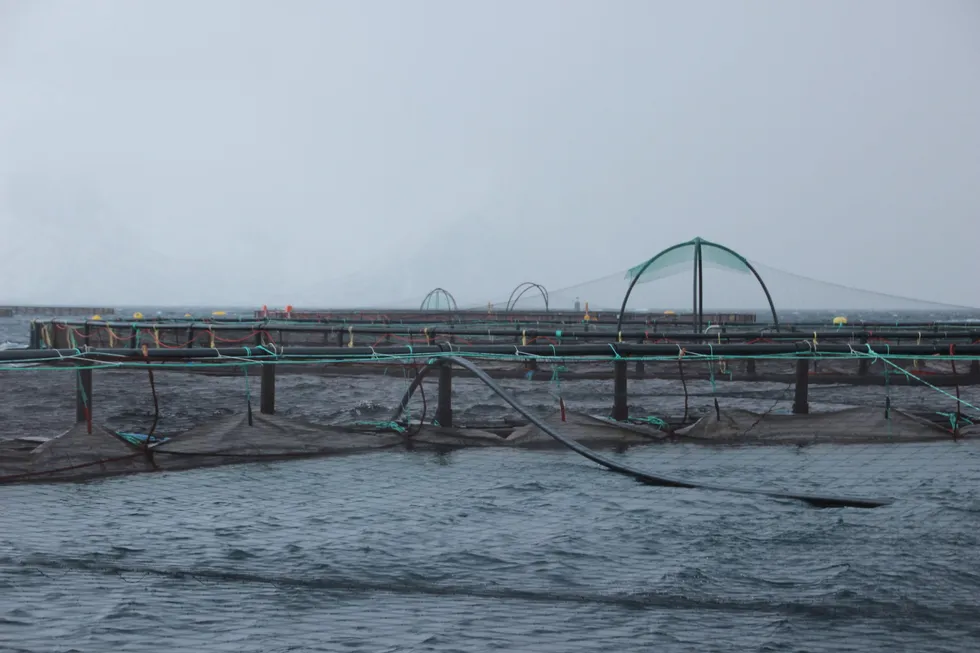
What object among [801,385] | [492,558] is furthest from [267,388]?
[801,385]

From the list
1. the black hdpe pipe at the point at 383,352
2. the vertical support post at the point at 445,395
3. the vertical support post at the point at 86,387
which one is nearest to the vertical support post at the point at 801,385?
the black hdpe pipe at the point at 383,352

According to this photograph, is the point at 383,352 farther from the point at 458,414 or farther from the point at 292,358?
the point at 458,414

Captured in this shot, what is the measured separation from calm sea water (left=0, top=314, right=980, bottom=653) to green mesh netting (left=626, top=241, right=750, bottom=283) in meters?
7.24

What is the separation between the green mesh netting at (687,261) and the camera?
18.0 m

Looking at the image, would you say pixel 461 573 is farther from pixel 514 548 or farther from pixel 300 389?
pixel 300 389

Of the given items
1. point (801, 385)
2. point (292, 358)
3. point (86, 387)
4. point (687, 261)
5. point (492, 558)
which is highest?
point (687, 261)

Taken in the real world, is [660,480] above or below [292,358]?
below

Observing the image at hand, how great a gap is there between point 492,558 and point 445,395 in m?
5.07

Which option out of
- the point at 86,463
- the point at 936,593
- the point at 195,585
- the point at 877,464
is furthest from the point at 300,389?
the point at 936,593

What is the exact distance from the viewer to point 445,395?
11.7 m

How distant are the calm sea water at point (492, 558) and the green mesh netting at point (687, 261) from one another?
7235 millimetres

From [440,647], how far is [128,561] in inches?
112

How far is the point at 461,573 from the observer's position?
6398mm

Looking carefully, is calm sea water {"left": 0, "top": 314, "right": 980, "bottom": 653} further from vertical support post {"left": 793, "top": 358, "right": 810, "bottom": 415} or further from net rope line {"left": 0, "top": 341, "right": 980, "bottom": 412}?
vertical support post {"left": 793, "top": 358, "right": 810, "bottom": 415}
